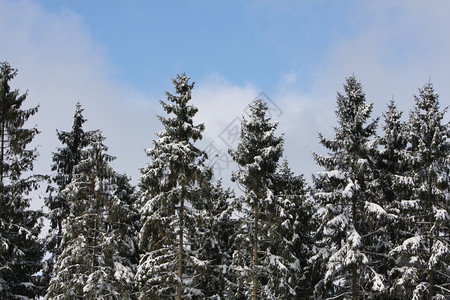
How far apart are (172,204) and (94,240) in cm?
492

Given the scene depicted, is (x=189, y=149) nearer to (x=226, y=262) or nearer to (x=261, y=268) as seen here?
(x=261, y=268)

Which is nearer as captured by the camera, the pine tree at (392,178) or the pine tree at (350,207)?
the pine tree at (350,207)

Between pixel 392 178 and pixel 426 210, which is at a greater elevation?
pixel 392 178

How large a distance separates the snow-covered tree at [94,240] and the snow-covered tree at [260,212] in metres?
5.81

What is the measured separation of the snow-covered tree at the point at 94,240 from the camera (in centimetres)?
2184

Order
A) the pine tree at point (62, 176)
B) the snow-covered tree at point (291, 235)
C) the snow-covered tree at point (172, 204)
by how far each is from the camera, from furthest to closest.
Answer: the pine tree at point (62, 176) → the snow-covered tree at point (291, 235) → the snow-covered tree at point (172, 204)

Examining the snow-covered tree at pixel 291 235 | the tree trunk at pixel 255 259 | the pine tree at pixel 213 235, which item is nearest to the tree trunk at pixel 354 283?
the snow-covered tree at pixel 291 235

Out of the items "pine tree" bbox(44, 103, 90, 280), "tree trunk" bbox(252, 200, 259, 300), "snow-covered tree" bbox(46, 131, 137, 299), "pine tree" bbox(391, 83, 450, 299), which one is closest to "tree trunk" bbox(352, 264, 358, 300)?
"pine tree" bbox(391, 83, 450, 299)

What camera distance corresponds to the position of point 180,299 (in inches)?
840

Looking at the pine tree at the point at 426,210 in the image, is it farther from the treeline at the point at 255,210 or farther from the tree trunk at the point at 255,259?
the tree trunk at the point at 255,259

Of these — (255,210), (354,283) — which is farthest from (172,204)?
(354,283)

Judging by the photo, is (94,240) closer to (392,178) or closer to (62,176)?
(62,176)

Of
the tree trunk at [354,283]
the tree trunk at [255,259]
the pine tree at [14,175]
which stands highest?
the pine tree at [14,175]

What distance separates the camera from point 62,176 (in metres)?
29.3
